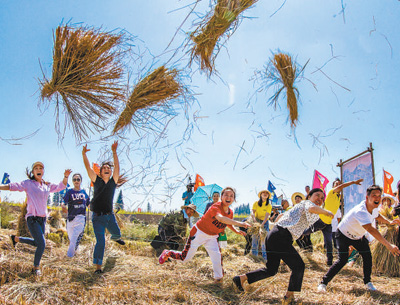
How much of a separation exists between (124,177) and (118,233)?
3.16 feet

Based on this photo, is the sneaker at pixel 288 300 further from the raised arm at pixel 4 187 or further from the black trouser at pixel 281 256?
the raised arm at pixel 4 187

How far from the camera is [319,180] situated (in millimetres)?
8125

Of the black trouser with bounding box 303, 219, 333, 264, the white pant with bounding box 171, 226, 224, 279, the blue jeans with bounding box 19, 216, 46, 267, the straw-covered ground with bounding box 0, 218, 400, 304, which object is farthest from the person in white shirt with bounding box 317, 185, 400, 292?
the blue jeans with bounding box 19, 216, 46, 267

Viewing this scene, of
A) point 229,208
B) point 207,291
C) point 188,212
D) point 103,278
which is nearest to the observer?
point 207,291

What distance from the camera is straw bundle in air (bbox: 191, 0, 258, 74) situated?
10.6 ft

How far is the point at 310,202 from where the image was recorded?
3.33 m

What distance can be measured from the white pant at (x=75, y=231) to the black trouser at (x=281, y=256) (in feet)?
8.82

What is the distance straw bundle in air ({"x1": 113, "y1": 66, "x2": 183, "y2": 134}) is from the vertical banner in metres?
4.41

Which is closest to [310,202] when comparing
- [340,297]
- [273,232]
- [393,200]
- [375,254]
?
[273,232]

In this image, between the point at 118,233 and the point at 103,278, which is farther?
the point at 118,233

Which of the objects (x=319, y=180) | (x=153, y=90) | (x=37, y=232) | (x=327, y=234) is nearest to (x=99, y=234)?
(x=37, y=232)

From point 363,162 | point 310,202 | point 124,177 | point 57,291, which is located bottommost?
point 57,291

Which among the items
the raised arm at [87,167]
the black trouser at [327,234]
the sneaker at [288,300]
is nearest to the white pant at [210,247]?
the sneaker at [288,300]

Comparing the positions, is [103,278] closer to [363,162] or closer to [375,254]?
[375,254]
